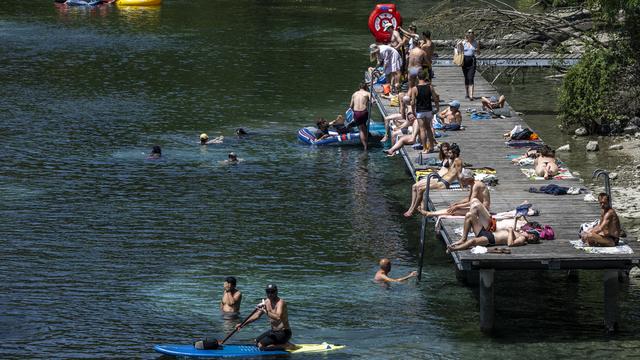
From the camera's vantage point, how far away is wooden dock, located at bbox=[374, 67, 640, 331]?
2311 centimetres

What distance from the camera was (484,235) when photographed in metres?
24.0

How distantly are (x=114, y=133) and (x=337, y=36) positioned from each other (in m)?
26.8

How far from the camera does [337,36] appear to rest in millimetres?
67812

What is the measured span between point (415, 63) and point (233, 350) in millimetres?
17729

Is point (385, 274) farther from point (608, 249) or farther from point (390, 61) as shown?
point (390, 61)

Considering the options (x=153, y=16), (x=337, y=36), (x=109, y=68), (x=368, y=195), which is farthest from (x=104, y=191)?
(x=153, y=16)

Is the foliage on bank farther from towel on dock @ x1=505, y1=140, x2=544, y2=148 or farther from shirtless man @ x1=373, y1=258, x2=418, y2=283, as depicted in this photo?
shirtless man @ x1=373, y1=258, x2=418, y2=283

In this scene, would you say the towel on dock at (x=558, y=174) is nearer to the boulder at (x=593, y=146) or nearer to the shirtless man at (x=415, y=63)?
the boulder at (x=593, y=146)

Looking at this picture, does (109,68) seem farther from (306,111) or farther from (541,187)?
(541,187)

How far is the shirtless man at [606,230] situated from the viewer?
23391 mm

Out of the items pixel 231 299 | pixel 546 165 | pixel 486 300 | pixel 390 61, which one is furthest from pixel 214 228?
pixel 390 61

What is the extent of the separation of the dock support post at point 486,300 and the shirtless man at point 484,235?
0.69 meters

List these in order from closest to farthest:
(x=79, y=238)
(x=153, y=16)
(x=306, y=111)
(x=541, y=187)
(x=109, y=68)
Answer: (x=541, y=187) → (x=79, y=238) → (x=306, y=111) → (x=109, y=68) → (x=153, y=16)

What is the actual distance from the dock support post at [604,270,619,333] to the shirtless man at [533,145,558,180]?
636cm
